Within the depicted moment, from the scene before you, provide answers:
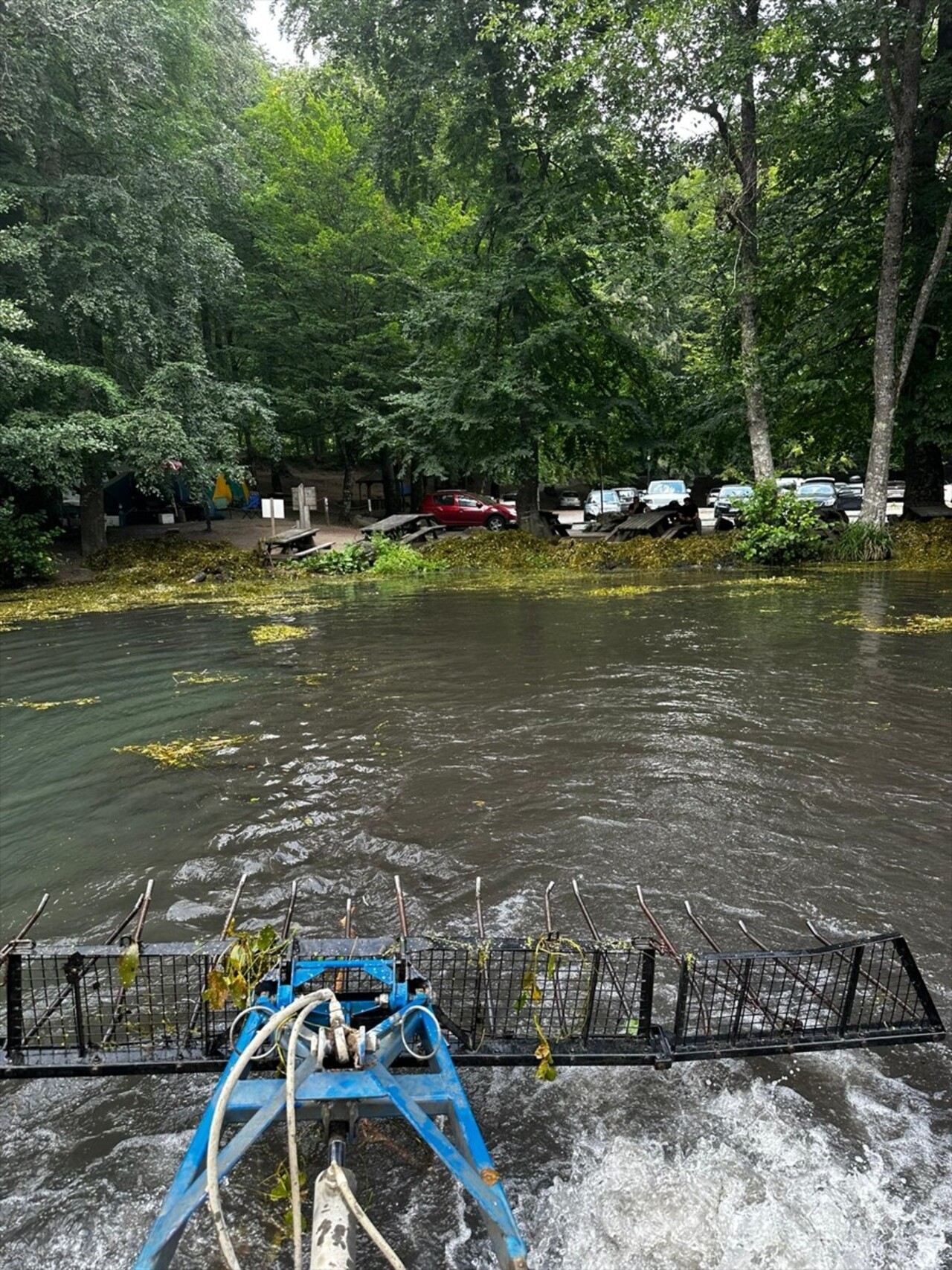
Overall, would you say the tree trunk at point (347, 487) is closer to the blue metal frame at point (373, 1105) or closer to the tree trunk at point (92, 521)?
the tree trunk at point (92, 521)

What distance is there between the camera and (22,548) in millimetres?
18000

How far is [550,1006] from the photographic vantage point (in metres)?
3.00

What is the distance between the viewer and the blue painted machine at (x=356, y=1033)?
5.60ft

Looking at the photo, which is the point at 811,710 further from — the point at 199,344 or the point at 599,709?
the point at 199,344

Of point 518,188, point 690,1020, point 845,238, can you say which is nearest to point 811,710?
point 690,1020

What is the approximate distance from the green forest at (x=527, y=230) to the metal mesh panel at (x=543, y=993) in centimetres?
1622

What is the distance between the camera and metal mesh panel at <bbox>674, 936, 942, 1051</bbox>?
8.05ft

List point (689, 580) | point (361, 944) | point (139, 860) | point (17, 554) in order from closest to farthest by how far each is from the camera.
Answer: point (361, 944), point (139, 860), point (689, 580), point (17, 554)

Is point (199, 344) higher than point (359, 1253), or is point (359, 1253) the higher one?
point (199, 344)

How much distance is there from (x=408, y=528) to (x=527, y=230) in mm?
9035

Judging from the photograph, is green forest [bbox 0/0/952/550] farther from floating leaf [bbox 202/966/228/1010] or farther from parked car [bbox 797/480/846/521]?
floating leaf [bbox 202/966/228/1010]

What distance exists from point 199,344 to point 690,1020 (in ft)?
69.2

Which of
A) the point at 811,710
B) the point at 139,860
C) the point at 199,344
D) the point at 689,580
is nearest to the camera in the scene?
the point at 139,860

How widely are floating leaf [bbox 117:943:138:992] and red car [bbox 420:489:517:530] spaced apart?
25679 millimetres
